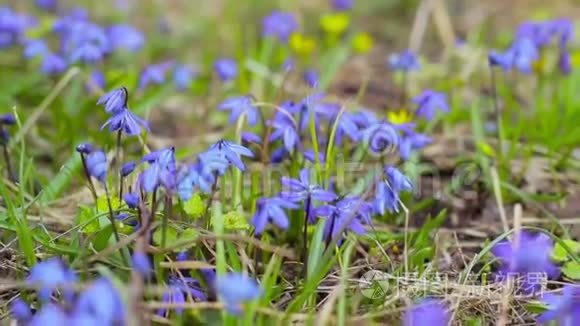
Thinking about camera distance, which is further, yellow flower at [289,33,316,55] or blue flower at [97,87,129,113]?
yellow flower at [289,33,316,55]

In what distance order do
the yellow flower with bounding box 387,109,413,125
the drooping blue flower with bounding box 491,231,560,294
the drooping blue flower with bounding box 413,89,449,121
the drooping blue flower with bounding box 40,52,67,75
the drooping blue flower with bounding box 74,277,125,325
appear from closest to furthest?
the drooping blue flower with bounding box 74,277,125,325 → the drooping blue flower with bounding box 491,231,560,294 → the drooping blue flower with bounding box 413,89,449,121 → the yellow flower with bounding box 387,109,413,125 → the drooping blue flower with bounding box 40,52,67,75

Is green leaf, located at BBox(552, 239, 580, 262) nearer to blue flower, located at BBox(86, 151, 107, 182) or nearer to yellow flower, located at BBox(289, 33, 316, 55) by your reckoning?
blue flower, located at BBox(86, 151, 107, 182)

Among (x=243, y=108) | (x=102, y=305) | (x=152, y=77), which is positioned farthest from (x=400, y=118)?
(x=102, y=305)

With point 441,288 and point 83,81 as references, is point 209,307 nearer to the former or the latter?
point 441,288

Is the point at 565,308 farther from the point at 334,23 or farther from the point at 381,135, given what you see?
the point at 334,23

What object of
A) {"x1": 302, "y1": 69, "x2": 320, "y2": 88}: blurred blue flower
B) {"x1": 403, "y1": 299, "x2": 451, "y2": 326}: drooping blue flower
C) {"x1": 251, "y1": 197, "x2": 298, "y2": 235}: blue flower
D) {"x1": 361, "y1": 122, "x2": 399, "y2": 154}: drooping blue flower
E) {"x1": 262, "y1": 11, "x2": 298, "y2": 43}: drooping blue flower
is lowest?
{"x1": 403, "y1": 299, "x2": 451, "y2": 326}: drooping blue flower

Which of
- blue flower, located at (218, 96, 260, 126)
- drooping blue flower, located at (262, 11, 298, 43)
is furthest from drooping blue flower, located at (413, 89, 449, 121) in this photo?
drooping blue flower, located at (262, 11, 298, 43)
